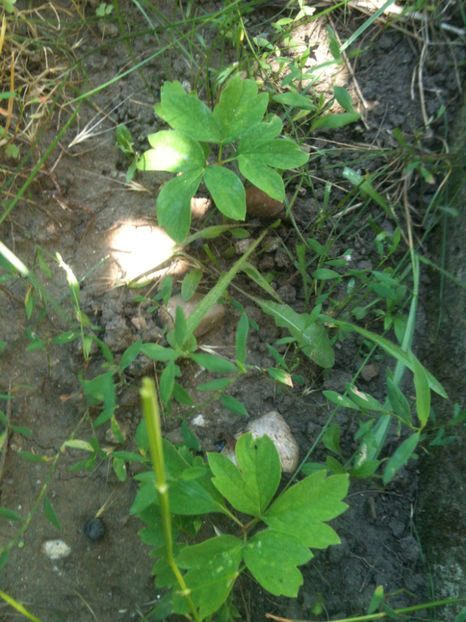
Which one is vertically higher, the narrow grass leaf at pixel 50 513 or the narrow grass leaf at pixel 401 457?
the narrow grass leaf at pixel 50 513

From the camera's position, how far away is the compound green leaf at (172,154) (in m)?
1.46

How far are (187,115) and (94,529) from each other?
1.26 m

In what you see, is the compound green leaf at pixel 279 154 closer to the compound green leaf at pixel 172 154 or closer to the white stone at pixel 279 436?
the compound green leaf at pixel 172 154

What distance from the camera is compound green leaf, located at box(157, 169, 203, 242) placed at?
4.71ft

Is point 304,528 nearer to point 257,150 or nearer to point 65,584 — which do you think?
point 65,584

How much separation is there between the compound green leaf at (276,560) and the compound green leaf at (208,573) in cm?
4

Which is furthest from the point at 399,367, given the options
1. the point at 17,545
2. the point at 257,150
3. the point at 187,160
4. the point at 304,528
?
the point at 17,545

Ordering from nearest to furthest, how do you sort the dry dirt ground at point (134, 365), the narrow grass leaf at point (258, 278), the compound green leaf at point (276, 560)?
the compound green leaf at point (276, 560) < the dry dirt ground at point (134, 365) < the narrow grass leaf at point (258, 278)

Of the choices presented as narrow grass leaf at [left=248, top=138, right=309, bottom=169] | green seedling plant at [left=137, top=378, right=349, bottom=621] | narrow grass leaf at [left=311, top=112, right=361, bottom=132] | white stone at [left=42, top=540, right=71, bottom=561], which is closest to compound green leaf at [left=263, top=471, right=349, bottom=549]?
green seedling plant at [left=137, top=378, right=349, bottom=621]

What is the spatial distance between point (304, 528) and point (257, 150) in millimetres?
1050

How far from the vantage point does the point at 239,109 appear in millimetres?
1488

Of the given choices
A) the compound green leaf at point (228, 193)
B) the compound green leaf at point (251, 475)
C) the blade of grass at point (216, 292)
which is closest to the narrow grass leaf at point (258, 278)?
the blade of grass at point (216, 292)

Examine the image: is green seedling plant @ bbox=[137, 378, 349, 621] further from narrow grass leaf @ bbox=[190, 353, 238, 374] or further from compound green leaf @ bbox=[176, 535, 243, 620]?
narrow grass leaf @ bbox=[190, 353, 238, 374]

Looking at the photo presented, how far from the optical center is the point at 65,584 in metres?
1.40
